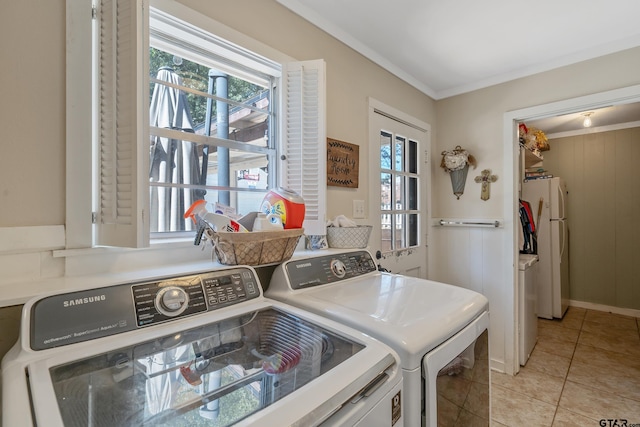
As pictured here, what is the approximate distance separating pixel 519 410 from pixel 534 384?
1.40 ft

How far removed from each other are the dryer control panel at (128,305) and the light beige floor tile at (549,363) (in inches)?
109

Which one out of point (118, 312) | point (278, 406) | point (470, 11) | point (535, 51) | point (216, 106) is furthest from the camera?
point (535, 51)

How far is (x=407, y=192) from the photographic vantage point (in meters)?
2.64

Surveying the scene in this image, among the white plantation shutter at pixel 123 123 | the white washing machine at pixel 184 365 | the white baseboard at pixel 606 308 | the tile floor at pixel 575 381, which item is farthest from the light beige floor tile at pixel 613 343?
the white plantation shutter at pixel 123 123

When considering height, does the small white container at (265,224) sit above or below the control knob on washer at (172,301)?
above

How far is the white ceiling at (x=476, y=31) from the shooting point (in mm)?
1669

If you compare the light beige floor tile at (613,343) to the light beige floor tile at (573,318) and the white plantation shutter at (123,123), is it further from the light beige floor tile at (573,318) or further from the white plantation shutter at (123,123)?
the white plantation shutter at (123,123)

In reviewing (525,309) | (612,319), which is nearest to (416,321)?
(525,309)

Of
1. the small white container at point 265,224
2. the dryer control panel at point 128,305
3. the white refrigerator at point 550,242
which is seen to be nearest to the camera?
the dryer control panel at point 128,305

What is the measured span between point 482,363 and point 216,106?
5.32ft

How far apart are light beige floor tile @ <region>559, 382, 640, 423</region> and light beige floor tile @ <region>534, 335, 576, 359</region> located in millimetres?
596

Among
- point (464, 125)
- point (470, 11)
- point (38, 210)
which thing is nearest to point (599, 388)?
point (464, 125)

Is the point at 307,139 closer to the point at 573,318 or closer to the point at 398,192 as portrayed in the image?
the point at 398,192

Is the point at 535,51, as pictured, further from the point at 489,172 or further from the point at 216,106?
the point at 216,106
